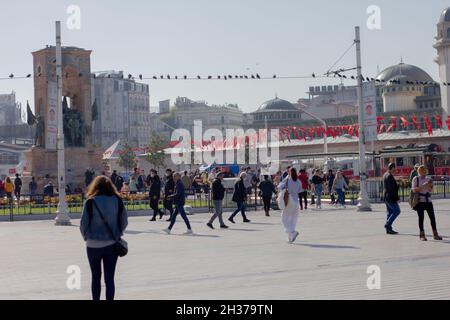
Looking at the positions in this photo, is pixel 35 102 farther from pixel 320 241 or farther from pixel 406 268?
pixel 406 268

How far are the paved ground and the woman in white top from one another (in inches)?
15.6

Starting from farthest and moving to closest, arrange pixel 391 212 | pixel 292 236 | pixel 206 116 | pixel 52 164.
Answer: pixel 206 116
pixel 52 164
pixel 391 212
pixel 292 236

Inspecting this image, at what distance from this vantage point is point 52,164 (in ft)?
145

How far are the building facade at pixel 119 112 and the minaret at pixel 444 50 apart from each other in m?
62.3

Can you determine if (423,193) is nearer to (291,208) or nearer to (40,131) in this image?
(291,208)

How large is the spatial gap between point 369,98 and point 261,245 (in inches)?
552

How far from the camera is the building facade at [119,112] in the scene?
153000mm

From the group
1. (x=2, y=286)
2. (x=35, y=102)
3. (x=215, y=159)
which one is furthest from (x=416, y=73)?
(x=2, y=286)

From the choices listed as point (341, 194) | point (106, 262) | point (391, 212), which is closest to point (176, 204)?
point (391, 212)

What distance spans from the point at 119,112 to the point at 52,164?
372 ft

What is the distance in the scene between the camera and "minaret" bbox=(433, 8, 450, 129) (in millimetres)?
101812

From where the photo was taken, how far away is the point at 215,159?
294 ft

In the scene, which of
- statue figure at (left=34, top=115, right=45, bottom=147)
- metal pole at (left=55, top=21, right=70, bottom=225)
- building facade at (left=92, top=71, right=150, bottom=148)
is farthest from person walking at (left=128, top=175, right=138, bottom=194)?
building facade at (left=92, top=71, right=150, bottom=148)
